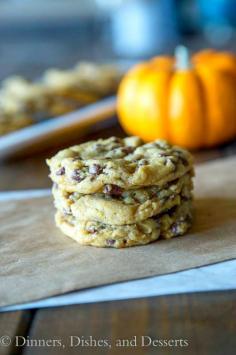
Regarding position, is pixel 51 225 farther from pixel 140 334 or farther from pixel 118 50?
pixel 118 50

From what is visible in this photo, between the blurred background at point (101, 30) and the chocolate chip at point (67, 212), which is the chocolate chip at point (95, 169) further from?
the blurred background at point (101, 30)

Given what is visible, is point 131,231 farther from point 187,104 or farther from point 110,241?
point 187,104

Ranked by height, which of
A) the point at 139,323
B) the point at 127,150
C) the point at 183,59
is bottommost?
the point at 139,323

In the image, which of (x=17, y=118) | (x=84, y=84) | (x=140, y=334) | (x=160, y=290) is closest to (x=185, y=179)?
(x=160, y=290)

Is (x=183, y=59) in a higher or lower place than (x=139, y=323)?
higher

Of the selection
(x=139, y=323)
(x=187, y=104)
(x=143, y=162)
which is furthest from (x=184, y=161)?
(x=187, y=104)

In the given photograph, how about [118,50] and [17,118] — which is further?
[118,50]

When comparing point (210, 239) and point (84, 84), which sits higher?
point (84, 84)

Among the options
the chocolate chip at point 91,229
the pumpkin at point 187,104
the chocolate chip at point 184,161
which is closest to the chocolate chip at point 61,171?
the chocolate chip at point 91,229
